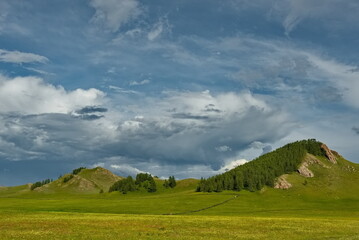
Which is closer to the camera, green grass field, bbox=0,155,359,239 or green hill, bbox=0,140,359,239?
green grass field, bbox=0,155,359,239

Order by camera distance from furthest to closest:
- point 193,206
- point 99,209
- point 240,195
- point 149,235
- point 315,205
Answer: point 240,195, point 315,205, point 193,206, point 99,209, point 149,235

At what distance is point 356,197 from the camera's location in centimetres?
19562

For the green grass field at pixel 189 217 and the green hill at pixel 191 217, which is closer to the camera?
the green grass field at pixel 189 217

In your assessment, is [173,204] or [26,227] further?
[173,204]

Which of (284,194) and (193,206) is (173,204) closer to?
(193,206)

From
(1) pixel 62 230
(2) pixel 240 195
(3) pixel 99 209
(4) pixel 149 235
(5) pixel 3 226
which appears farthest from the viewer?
(2) pixel 240 195

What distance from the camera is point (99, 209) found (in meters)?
122

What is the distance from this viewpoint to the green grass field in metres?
47.6

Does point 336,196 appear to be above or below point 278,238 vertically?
above

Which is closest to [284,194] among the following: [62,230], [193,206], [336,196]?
[336,196]

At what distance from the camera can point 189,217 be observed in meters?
85.2

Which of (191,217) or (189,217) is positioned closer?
(191,217)

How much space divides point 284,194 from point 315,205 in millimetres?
31941

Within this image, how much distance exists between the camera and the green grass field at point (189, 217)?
156 ft
